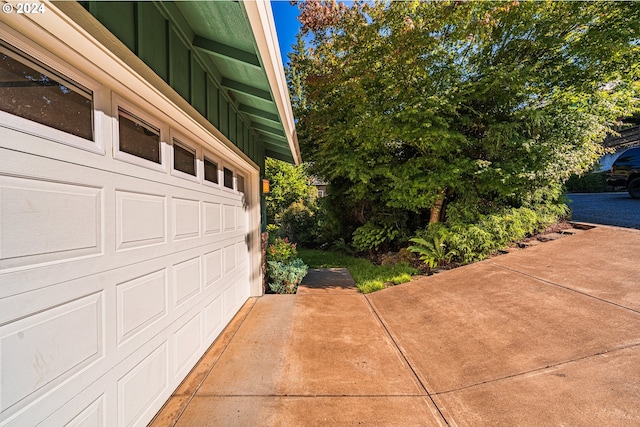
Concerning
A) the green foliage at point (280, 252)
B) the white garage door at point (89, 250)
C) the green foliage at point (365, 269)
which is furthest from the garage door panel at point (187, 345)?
the green foliage at point (365, 269)

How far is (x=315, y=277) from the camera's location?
5.94 meters

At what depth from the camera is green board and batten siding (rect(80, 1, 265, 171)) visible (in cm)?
148

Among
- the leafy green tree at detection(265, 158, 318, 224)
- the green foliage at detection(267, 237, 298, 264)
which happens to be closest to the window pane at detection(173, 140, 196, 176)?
the green foliage at detection(267, 237, 298, 264)

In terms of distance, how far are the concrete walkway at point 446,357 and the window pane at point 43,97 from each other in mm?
2160

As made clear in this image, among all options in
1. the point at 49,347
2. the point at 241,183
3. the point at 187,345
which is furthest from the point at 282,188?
the point at 49,347

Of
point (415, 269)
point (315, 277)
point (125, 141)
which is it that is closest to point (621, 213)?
point (415, 269)

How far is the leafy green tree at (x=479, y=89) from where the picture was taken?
498 centimetres

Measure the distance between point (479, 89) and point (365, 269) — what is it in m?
4.62

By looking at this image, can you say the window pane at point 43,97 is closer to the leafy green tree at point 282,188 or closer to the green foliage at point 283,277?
the green foliage at point 283,277

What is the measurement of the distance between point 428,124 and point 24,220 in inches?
218

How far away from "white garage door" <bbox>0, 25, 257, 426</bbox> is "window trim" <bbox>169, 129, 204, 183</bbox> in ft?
0.06

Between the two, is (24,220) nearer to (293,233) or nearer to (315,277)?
(315,277)

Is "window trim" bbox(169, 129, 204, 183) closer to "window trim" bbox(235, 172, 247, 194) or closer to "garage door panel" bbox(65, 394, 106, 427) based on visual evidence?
"window trim" bbox(235, 172, 247, 194)

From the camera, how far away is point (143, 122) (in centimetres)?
200
